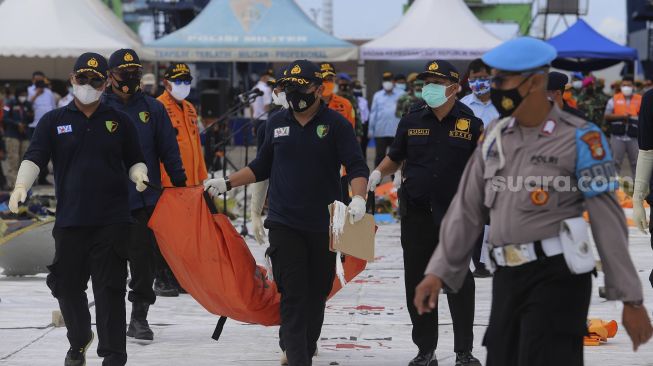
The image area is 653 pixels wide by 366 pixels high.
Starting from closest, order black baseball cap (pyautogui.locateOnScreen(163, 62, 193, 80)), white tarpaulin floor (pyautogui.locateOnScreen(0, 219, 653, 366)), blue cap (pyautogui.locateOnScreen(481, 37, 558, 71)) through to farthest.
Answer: blue cap (pyautogui.locateOnScreen(481, 37, 558, 71)), white tarpaulin floor (pyautogui.locateOnScreen(0, 219, 653, 366)), black baseball cap (pyautogui.locateOnScreen(163, 62, 193, 80))

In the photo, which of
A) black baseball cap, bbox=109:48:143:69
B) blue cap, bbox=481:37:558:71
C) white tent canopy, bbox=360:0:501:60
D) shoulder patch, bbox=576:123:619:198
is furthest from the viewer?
white tent canopy, bbox=360:0:501:60

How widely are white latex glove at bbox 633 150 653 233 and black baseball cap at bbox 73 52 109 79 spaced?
10.7ft

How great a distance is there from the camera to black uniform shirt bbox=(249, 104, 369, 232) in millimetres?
7098

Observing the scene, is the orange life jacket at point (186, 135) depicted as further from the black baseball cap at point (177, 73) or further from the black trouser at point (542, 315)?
the black trouser at point (542, 315)

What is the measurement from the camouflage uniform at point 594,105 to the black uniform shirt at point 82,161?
51.5ft

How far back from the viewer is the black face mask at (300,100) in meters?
7.10

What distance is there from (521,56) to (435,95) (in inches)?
105

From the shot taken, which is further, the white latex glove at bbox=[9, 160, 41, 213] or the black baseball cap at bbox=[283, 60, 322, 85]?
the black baseball cap at bbox=[283, 60, 322, 85]

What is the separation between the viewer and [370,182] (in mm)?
7648

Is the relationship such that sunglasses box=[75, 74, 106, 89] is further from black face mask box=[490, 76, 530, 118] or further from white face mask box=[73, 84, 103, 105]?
black face mask box=[490, 76, 530, 118]

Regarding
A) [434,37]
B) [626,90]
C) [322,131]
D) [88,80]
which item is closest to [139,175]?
[88,80]

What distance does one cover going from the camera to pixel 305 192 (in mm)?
7105

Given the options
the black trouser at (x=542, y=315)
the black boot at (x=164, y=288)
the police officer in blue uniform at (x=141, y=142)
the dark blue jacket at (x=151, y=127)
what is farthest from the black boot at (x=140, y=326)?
the black trouser at (x=542, y=315)

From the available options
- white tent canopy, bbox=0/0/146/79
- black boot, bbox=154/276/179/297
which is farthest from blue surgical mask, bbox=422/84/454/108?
white tent canopy, bbox=0/0/146/79
